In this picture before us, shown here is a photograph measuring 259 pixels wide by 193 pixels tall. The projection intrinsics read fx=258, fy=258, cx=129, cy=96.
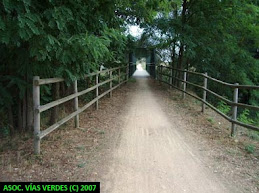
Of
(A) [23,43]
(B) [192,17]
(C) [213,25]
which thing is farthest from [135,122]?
(B) [192,17]

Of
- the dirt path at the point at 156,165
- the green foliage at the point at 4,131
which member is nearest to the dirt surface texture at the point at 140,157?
the dirt path at the point at 156,165

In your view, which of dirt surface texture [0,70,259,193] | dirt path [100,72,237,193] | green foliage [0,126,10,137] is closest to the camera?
dirt path [100,72,237,193]

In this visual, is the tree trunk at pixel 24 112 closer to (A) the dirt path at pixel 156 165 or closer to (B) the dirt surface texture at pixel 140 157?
(B) the dirt surface texture at pixel 140 157

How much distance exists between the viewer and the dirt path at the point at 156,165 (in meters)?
3.57

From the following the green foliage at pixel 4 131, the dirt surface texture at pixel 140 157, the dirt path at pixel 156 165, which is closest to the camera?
the dirt path at pixel 156 165

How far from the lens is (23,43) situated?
4.68 meters

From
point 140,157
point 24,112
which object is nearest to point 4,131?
point 24,112

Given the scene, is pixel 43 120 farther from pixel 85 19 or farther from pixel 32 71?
pixel 85 19

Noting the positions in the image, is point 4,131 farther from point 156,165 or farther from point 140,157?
point 156,165

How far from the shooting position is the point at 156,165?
4242 millimetres

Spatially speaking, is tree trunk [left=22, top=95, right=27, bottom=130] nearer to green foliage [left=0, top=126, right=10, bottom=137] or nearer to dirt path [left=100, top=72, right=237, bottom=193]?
green foliage [left=0, top=126, right=10, bottom=137]

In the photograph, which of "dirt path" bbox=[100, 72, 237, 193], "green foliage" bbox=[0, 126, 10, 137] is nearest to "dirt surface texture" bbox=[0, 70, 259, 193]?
"dirt path" bbox=[100, 72, 237, 193]

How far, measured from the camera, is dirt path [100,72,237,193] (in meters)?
3.57

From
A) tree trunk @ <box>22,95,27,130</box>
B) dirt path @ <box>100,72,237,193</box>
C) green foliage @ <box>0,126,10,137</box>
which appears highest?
tree trunk @ <box>22,95,27,130</box>
